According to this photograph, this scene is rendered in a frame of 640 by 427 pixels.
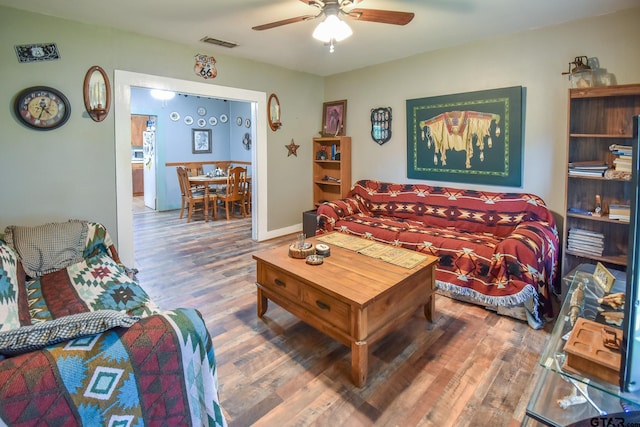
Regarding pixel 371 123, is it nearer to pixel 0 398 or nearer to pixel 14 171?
pixel 14 171

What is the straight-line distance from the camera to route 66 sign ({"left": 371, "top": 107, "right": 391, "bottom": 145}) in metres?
4.50

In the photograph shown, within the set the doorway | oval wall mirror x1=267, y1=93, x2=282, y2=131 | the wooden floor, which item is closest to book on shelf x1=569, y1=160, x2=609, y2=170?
the wooden floor

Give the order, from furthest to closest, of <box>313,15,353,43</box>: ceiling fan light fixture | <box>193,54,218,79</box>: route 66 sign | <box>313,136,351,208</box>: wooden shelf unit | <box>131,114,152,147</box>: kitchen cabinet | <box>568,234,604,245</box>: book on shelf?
<box>131,114,152,147</box>: kitchen cabinet, <box>313,136,351,208</box>: wooden shelf unit, <box>193,54,218,79</box>: route 66 sign, <box>568,234,604,245</box>: book on shelf, <box>313,15,353,43</box>: ceiling fan light fixture

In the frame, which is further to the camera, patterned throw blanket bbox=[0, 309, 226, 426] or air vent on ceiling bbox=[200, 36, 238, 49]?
air vent on ceiling bbox=[200, 36, 238, 49]

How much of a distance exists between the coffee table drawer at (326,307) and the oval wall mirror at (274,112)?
3109 mm

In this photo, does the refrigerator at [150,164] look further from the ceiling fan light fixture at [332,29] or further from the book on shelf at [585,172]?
the book on shelf at [585,172]

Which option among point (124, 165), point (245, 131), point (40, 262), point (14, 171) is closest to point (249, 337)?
point (40, 262)

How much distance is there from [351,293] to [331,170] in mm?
3606

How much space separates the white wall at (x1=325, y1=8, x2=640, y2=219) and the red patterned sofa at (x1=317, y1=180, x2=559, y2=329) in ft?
1.03

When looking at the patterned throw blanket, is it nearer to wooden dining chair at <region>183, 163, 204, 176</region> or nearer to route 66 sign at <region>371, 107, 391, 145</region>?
route 66 sign at <region>371, 107, 391, 145</region>

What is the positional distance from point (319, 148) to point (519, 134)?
2.80 metres

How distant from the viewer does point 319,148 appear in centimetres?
537

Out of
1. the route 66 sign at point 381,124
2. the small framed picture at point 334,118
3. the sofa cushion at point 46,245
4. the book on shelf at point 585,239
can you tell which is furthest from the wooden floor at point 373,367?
the small framed picture at point 334,118

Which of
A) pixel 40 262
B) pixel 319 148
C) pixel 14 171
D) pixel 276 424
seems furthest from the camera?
pixel 319 148
